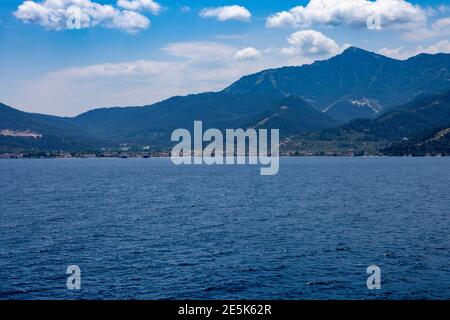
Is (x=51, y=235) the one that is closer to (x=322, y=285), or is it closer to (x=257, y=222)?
(x=257, y=222)

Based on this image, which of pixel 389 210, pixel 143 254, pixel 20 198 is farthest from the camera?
pixel 20 198

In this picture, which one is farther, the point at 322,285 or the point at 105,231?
the point at 105,231

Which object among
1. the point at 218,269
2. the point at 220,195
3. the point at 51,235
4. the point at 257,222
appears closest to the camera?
the point at 218,269

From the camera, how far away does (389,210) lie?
139000mm

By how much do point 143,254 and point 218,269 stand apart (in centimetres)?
1615

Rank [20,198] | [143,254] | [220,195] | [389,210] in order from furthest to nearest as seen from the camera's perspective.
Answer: [220,195] < [20,198] < [389,210] < [143,254]

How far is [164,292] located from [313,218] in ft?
226

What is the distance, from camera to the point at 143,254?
84.0 metres

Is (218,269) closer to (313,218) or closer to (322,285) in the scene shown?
(322,285)
